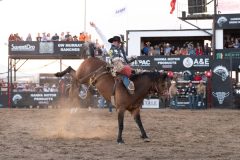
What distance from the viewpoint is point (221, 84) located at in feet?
90.8

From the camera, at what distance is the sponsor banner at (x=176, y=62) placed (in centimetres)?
2825

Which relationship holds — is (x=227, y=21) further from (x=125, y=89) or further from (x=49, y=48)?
(x=125, y=89)

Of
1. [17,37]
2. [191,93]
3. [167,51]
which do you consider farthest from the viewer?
[17,37]

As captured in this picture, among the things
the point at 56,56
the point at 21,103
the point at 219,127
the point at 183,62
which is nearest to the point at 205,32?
the point at 183,62

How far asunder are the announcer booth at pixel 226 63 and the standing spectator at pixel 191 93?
1176mm

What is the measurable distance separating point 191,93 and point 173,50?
11.9 feet

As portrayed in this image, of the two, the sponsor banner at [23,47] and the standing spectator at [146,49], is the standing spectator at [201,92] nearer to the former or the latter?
the standing spectator at [146,49]

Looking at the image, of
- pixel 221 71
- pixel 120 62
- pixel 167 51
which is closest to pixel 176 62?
pixel 167 51

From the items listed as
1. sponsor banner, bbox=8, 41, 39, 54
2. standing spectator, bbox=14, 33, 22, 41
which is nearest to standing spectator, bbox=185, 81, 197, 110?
sponsor banner, bbox=8, 41, 39, 54

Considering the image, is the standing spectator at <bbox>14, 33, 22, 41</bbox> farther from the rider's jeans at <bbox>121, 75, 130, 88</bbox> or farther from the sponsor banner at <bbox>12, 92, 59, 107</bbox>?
the rider's jeans at <bbox>121, 75, 130, 88</bbox>

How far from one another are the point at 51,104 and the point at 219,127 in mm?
15480

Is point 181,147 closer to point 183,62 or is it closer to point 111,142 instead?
point 111,142

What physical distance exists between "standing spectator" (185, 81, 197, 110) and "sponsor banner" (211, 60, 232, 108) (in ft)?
3.69

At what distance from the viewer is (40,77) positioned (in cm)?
3566
